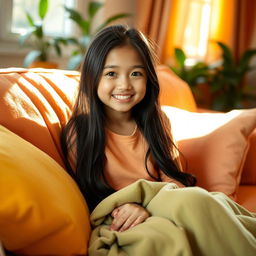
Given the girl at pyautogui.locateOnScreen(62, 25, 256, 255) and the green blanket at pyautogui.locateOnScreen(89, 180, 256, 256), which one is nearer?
the green blanket at pyautogui.locateOnScreen(89, 180, 256, 256)

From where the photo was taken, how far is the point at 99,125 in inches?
66.4

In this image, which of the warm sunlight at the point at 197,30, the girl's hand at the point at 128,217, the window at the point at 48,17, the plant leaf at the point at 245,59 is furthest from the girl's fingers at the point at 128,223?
the warm sunlight at the point at 197,30

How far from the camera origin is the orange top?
1.67 m

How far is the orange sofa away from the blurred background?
1.21 meters

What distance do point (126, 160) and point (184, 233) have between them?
1.77ft

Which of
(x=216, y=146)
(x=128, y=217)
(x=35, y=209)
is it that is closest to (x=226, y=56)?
(x=216, y=146)

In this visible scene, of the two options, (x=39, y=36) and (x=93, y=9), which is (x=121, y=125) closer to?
(x=39, y=36)

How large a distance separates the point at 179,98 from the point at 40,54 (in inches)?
40.6

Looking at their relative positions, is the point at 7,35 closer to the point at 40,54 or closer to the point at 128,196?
the point at 40,54

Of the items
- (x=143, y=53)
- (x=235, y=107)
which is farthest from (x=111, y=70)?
(x=235, y=107)

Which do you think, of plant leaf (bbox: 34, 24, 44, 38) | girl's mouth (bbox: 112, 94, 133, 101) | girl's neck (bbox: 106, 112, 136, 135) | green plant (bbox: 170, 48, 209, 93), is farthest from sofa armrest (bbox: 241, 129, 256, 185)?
green plant (bbox: 170, 48, 209, 93)

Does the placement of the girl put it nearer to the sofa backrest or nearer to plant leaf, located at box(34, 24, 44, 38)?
the sofa backrest

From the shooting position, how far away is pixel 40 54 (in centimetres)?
296

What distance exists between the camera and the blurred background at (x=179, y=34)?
3.30m
